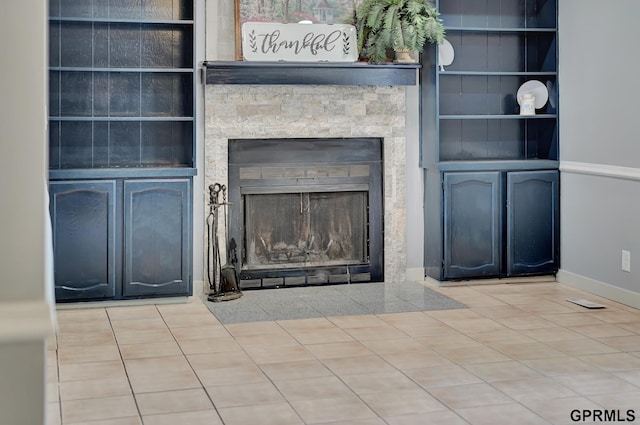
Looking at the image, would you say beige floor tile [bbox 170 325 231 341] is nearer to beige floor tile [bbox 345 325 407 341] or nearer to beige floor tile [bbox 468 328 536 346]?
beige floor tile [bbox 345 325 407 341]

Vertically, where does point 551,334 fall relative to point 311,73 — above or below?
below

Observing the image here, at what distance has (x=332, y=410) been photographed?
12.5 ft

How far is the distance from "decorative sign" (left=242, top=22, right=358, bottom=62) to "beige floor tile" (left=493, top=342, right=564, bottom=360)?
8.26ft

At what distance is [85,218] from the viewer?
5832mm

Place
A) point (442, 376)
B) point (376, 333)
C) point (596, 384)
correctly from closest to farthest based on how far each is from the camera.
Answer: point (596, 384), point (442, 376), point (376, 333)

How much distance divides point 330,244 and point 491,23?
7.00 feet

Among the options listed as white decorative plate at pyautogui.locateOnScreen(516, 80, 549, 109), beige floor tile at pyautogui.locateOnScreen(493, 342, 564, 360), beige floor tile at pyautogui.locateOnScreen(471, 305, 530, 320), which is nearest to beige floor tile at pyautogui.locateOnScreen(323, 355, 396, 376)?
beige floor tile at pyautogui.locateOnScreen(493, 342, 564, 360)

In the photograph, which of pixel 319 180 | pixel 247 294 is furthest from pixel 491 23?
pixel 247 294

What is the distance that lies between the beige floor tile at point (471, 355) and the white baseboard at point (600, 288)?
1.58 metres

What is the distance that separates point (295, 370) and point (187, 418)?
840 millimetres

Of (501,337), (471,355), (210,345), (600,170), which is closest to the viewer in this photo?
(471,355)

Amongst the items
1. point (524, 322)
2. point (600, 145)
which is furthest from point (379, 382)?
point (600, 145)

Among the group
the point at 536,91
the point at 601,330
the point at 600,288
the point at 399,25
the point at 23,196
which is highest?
the point at 399,25

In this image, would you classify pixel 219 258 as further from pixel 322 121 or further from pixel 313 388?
pixel 313 388
